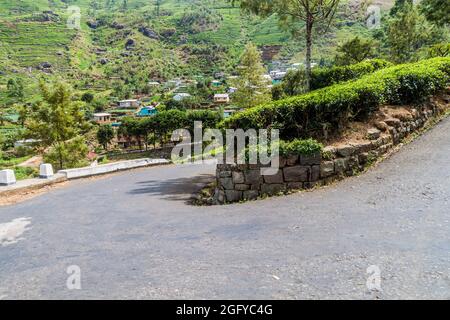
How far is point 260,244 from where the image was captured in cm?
609

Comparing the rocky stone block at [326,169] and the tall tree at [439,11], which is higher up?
the tall tree at [439,11]

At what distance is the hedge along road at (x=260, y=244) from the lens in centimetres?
475

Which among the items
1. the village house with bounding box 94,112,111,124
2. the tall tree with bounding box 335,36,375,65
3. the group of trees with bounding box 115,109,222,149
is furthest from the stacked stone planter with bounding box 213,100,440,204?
the village house with bounding box 94,112,111,124

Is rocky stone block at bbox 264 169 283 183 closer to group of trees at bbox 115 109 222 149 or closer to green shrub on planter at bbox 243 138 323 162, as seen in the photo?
green shrub on planter at bbox 243 138 323 162

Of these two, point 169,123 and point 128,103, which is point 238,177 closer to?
point 169,123

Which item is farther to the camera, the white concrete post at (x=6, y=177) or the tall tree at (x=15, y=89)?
the tall tree at (x=15, y=89)

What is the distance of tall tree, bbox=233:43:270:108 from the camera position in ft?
93.7

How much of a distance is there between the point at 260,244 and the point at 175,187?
23.8ft

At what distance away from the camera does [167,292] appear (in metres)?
4.70

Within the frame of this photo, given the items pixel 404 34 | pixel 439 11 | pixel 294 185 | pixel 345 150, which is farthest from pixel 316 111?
pixel 404 34

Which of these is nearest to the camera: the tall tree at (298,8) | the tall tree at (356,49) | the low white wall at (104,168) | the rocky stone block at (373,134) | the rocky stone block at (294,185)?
the rocky stone block at (294,185)

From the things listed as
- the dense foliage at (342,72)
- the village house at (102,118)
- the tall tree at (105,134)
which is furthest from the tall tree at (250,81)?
the village house at (102,118)

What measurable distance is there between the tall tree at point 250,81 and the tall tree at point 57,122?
11.3 meters

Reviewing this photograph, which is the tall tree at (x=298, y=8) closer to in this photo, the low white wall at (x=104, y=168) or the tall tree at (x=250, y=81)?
the low white wall at (x=104, y=168)
